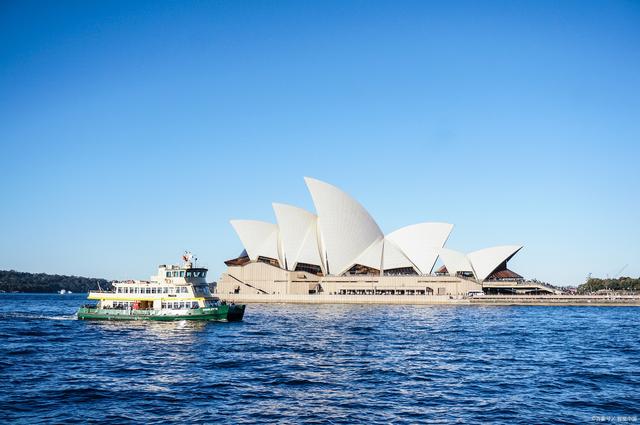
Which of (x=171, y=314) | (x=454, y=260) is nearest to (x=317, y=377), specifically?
(x=171, y=314)

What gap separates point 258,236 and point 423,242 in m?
31.6

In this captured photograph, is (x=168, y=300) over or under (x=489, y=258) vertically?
under

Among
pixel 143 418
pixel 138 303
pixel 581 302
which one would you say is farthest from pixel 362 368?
pixel 581 302

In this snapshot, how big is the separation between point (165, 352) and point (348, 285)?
241 feet

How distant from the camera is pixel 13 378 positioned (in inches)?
944

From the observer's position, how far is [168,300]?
50.8 metres

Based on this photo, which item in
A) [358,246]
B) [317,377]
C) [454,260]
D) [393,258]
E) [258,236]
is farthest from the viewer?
[258,236]

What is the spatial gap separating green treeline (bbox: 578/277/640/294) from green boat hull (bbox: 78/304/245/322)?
106 meters

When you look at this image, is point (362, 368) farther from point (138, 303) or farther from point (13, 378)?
point (138, 303)

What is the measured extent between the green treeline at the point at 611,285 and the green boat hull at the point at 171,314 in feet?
349

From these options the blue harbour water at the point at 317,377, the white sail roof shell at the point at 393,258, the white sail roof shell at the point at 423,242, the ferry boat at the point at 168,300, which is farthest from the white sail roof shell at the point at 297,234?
the blue harbour water at the point at 317,377

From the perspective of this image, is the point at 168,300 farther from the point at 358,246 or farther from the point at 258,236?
the point at 258,236

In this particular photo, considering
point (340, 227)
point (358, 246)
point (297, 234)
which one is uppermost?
point (340, 227)

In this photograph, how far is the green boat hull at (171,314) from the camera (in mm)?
49250
